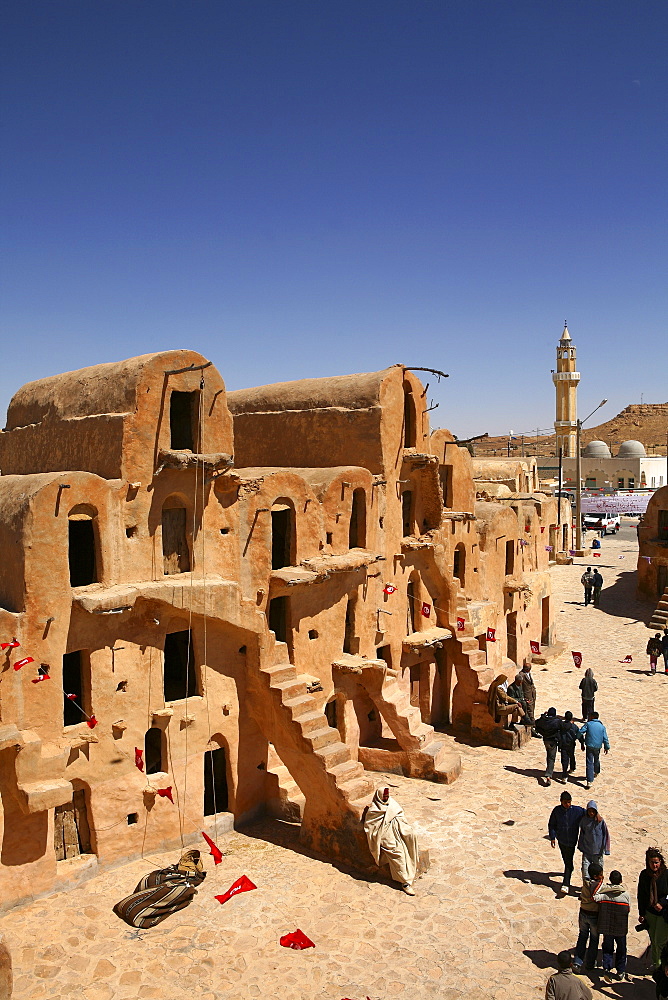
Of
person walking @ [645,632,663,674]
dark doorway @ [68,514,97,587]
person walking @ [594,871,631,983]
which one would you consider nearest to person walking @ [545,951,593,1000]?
person walking @ [594,871,631,983]

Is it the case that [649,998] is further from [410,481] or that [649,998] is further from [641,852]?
[410,481]

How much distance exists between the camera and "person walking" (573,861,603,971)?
10797 mm

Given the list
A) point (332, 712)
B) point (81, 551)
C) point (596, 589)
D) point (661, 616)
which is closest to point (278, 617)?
point (332, 712)

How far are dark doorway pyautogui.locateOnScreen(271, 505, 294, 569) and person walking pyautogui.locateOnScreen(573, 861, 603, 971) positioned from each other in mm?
9027

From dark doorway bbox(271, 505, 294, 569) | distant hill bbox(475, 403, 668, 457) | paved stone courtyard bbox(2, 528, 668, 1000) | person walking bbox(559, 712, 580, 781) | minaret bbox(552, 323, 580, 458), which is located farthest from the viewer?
distant hill bbox(475, 403, 668, 457)

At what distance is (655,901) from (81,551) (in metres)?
11.3

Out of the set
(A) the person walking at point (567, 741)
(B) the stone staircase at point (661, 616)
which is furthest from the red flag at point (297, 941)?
(B) the stone staircase at point (661, 616)

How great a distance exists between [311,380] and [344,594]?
6.99 metres

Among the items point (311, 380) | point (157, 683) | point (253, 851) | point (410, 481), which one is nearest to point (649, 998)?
point (253, 851)

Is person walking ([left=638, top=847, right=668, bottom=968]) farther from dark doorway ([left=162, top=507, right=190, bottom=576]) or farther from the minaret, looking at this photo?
the minaret

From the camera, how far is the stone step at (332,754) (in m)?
14.8

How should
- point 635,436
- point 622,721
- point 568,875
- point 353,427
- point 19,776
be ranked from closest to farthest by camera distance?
point 19,776 < point 568,875 < point 353,427 < point 622,721 < point 635,436

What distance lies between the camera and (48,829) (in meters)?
12.8

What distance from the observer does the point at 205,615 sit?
14961 mm
